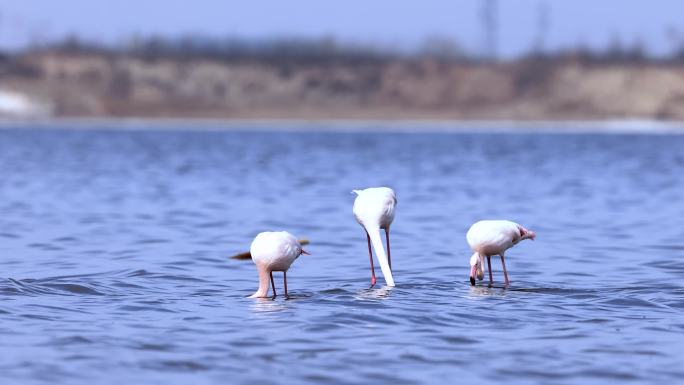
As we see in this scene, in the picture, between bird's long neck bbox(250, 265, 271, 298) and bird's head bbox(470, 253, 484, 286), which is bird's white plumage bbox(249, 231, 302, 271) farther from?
bird's head bbox(470, 253, 484, 286)

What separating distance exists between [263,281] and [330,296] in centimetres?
81

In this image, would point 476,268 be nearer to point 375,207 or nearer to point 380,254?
point 380,254

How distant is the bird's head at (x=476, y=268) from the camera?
1307 centimetres

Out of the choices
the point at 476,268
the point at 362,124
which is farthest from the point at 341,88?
the point at 476,268

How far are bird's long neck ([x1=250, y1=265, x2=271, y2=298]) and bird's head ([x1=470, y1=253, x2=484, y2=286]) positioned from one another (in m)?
2.18

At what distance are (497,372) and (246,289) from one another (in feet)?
15.8

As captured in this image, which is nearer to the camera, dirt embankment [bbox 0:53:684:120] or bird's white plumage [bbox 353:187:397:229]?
bird's white plumage [bbox 353:187:397:229]

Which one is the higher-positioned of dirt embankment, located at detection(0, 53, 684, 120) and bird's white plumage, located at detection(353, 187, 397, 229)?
dirt embankment, located at detection(0, 53, 684, 120)

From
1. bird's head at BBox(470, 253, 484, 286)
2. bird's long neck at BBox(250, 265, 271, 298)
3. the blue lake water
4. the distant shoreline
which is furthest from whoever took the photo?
the distant shoreline

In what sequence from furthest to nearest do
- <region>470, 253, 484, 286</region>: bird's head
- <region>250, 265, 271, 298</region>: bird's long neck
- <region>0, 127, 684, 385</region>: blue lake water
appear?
<region>470, 253, 484, 286</region>: bird's head
<region>250, 265, 271, 298</region>: bird's long neck
<region>0, 127, 684, 385</region>: blue lake water

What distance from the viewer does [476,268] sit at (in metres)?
13.1

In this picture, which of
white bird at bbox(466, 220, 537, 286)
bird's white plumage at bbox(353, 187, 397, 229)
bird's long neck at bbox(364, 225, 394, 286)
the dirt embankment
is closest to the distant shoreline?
the dirt embankment

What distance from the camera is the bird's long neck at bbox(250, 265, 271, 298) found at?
39.6 ft

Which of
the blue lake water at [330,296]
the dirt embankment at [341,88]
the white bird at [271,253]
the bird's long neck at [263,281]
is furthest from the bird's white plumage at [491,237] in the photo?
the dirt embankment at [341,88]
